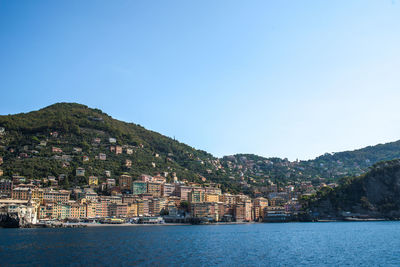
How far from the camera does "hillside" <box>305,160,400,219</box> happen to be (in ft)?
434

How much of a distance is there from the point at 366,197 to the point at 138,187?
77.2 meters

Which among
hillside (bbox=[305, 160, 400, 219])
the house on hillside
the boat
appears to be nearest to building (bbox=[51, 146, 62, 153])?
the house on hillside

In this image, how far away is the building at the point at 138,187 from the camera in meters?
126

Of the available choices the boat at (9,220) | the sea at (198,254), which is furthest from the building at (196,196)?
the sea at (198,254)

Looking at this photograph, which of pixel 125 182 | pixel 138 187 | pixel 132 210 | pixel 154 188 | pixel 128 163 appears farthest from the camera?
pixel 128 163

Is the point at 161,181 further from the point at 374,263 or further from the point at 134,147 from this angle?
the point at 374,263

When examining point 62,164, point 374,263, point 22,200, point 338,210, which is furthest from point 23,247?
point 338,210

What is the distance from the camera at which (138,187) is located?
127 metres

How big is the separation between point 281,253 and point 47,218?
234ft

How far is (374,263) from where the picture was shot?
38594mm

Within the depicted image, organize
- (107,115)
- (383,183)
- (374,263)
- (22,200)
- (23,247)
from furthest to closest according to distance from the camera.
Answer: (107,115)
(383,183)
(22,200)
(23,247)
(374,263)

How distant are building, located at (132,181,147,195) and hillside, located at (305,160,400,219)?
57.7 m

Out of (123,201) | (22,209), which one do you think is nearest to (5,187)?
(22,209)

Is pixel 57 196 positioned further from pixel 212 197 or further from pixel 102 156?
pixel 212 197
